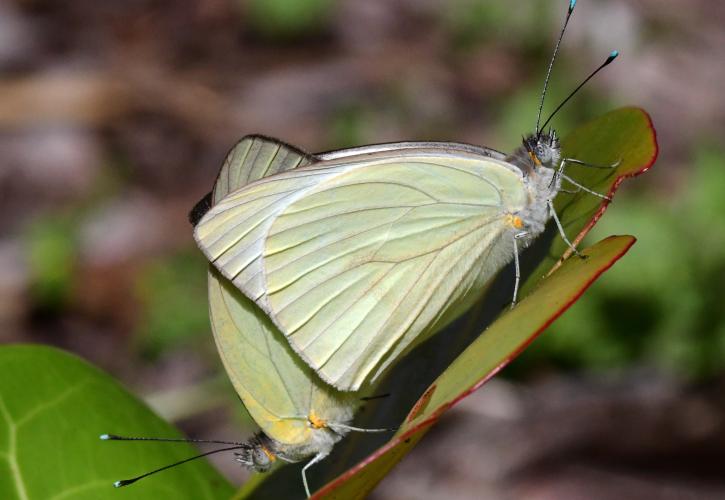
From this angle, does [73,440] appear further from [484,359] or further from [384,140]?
[384,140]

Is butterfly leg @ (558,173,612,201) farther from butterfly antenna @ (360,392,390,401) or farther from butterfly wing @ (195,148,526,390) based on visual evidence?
butterfly antenna @ (360,392,390,401)

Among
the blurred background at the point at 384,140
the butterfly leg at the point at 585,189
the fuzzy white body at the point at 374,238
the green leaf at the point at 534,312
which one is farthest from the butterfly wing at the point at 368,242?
the blurred background at the point at 384,140

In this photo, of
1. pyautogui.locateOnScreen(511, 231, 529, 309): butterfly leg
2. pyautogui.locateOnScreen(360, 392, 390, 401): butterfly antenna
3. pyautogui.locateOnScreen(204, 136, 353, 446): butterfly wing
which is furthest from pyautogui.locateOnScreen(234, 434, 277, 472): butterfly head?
pyautogui.locateOnScreen(511, 231, 529, 309): butterfly leg

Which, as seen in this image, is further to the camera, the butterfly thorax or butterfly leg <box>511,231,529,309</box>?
the butterfly thorax

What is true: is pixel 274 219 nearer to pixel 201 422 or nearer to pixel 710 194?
pixel 201 422

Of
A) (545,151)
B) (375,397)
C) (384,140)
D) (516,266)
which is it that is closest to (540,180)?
(545,151)

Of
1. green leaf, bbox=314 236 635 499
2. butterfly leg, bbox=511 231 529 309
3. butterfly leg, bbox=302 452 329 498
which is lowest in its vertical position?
green leaf, bbox=314 236 635 499

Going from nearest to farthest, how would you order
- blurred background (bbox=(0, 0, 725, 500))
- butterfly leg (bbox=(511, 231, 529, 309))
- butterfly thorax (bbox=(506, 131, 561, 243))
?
butterfly leg (bbox=(511, 231, 529, 309)) < butterfly thorax (bbox=(506, 131, 561, 243)) < blurred background (bbox=(0, 0, 725, 500))
